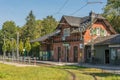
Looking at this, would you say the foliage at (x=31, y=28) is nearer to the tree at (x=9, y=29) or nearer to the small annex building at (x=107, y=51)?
the tree at (x=9, y=29)

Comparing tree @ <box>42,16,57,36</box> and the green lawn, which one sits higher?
tree @ <box>42,16,57,36</box>

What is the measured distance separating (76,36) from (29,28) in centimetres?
5657

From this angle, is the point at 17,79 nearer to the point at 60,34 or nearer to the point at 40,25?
the point at 60,34

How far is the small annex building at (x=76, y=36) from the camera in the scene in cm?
5103

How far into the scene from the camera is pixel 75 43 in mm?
53125

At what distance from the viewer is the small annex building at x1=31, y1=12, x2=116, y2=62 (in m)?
51.0

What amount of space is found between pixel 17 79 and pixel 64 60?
37.7 metres

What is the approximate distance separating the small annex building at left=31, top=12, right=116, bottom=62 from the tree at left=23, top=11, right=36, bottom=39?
144ft

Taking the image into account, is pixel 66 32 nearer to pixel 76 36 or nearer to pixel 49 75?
pixel 76 36

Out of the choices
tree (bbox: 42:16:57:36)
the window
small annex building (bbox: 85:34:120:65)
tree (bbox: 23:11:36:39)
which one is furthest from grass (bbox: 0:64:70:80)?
tree (bbox: 23:11:36:39)

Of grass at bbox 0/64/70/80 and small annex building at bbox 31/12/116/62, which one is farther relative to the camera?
small annex building at bbox 31/12/116/62

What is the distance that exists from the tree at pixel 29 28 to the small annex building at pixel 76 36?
43864 millimetres

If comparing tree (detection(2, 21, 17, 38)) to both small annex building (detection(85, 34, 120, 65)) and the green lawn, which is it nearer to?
small annex building (detection(85, 34, 120, 65))

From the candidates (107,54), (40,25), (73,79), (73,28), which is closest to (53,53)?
(73,28)
